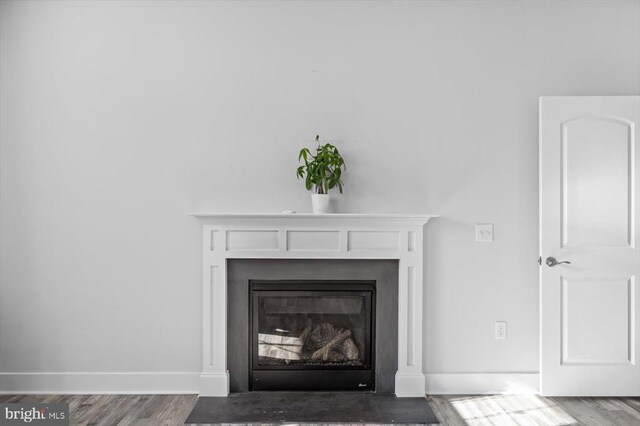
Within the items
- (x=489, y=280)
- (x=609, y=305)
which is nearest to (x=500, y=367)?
(x=489, y=280)

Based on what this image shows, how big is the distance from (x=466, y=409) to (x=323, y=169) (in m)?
1.72

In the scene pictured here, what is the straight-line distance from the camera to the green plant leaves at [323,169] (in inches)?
129

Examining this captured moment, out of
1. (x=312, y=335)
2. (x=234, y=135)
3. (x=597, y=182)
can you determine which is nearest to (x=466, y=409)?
(x=312, y=335)

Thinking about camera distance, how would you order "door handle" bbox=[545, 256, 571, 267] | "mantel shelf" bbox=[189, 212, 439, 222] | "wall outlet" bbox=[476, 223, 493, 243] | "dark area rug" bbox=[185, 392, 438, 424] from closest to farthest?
"dark area rug" bbox=[185, 392, 438, 424], "mantel shelf" bbox=[189, 212, 439, 222], "door handle" bbox=[545, 256, 571, 267], "wall outlet" bbox=[476, 223, 493, 243]

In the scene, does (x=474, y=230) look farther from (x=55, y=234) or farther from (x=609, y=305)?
(x=55, y=234)

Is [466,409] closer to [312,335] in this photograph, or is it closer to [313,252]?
[312,335]

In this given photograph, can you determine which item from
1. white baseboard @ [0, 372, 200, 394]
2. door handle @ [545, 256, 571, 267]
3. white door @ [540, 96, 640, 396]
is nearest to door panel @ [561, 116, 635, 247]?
white door @ [540, 96, 640, 396]

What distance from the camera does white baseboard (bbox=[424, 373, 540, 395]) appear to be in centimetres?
344

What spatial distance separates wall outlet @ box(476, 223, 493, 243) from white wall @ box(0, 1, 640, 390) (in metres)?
0.12

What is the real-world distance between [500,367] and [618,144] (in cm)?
166

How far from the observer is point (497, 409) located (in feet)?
10.4

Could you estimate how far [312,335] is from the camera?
3443 mm

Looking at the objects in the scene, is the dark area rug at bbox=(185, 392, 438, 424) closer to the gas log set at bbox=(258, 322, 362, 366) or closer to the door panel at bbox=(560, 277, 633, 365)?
the gas log set at bbox=(258, 322, 362, 366)

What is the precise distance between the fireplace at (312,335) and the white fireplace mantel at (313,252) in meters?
0.20
